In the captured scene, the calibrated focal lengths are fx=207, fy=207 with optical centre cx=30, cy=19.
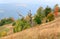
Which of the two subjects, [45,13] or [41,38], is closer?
[41,38]

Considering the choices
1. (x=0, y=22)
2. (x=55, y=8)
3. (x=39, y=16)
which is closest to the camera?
(x=39, y=16)

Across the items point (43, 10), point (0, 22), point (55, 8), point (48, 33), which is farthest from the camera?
point (0, 22)

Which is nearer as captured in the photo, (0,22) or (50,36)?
(50,36)

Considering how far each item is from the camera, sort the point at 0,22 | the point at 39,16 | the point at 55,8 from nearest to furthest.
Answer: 1. the point at 39,16
2. the point at 55,8
3. the point at 0,22

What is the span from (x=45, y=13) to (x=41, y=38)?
7277 cm

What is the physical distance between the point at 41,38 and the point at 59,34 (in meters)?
2.23

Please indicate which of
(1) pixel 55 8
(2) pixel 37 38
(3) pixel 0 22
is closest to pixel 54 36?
(2) pixel 37 38

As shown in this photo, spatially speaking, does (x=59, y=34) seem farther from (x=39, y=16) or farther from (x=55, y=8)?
(x=55, y=8)

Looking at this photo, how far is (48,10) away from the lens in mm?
98188

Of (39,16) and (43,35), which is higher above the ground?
(43,35)

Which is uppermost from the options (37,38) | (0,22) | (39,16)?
(37,38)

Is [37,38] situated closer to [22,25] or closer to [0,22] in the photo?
[22,25]

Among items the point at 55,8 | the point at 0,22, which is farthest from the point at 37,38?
the point at 0,22

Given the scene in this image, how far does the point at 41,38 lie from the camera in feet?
80.6
